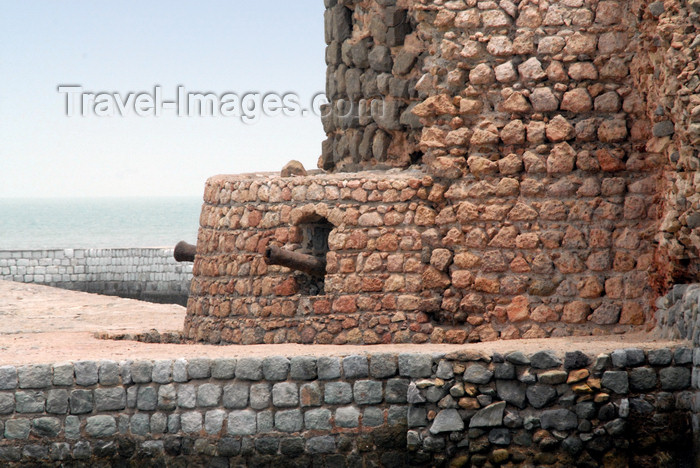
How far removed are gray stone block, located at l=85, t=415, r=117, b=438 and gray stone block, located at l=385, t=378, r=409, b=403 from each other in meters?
2.17

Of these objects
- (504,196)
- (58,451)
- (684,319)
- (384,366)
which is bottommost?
(58,451)

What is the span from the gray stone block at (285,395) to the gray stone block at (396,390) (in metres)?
0.71

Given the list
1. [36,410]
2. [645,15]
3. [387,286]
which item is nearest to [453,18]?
[645,15]

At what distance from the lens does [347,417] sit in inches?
325

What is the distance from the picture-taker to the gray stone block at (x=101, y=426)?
8.35 m

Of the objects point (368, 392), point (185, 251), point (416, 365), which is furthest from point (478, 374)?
point (185, 251)

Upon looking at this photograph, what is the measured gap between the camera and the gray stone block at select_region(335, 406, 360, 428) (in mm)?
8266

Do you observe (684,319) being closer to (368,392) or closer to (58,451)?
(368,392)

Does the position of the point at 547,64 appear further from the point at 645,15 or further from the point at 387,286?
the point at 387,286

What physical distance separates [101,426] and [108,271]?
17.7 m

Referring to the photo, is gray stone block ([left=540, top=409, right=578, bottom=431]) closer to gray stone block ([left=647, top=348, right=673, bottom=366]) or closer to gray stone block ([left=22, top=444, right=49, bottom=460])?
gray stone block ([left=647, top=348, right=673, bottom=366])

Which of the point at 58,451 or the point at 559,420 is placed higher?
the point at 559,420

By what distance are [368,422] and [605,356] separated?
1.88 meters

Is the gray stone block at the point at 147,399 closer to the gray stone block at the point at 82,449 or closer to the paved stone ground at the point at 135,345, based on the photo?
the paved stone ground at the point at 135,345
